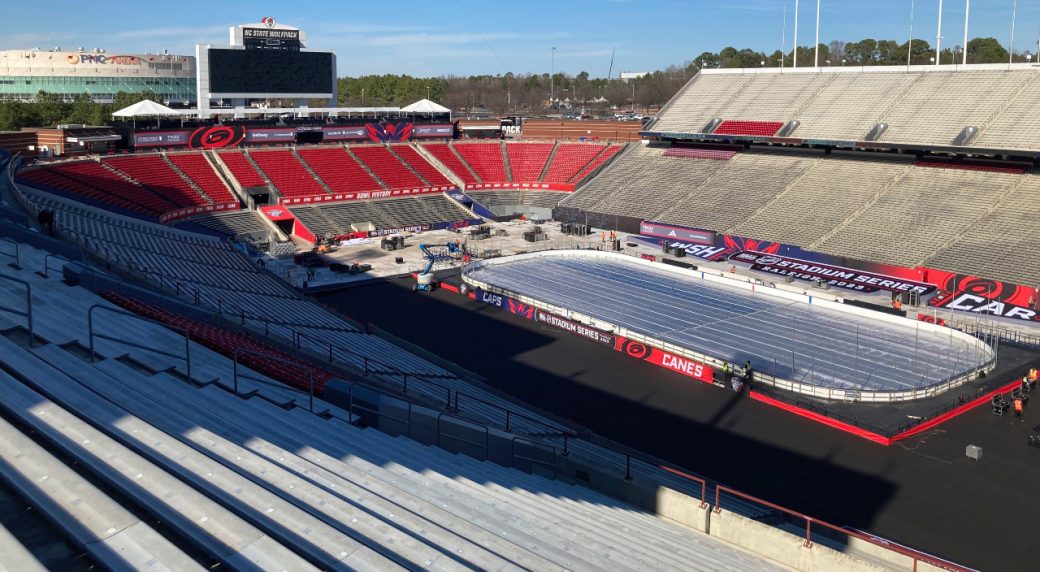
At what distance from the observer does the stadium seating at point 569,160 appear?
67.1 metres

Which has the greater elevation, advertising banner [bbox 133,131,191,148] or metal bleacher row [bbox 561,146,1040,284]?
advertising banner [bbox 133,131,191,148]

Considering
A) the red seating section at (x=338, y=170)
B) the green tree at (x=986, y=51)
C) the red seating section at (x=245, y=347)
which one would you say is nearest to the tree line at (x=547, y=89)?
the green tree at (x=986, y=51)

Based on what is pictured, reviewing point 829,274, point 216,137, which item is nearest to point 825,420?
point 829,274

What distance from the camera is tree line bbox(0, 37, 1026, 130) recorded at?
259 feet

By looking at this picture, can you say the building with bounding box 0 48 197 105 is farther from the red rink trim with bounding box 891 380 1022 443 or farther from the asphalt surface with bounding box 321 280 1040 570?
the red rink trim with bounding box 891 380 1022 443

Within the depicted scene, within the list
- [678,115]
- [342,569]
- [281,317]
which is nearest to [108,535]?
[342,569]

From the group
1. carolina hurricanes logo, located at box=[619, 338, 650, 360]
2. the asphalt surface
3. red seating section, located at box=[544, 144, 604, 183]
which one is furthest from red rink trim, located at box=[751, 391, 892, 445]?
red seating section, located at box=[544, 144, 604, 183]

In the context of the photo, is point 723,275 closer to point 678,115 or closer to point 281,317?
point 281,317

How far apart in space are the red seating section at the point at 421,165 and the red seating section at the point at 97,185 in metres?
21.1

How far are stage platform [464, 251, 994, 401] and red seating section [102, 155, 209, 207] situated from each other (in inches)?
907

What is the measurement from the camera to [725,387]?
26.8 meters

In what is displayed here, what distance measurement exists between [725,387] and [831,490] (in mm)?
7359

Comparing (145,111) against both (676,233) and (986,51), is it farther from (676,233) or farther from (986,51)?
(986,51)

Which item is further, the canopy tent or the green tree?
the green tree
